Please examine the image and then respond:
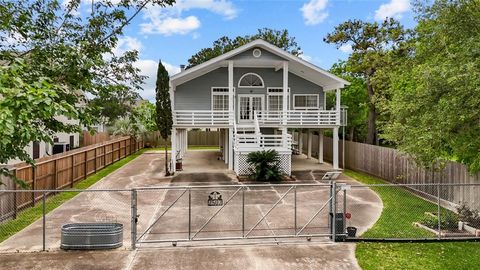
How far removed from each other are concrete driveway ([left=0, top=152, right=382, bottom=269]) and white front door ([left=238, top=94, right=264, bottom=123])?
9.59 meters

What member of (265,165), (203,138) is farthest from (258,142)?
(203,138)

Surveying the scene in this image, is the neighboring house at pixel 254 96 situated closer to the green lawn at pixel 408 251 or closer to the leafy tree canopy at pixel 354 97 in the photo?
the leafy tree canopy at pixel 354 97

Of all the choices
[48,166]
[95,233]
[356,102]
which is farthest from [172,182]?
[356,102]

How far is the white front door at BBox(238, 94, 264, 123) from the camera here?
2717cm

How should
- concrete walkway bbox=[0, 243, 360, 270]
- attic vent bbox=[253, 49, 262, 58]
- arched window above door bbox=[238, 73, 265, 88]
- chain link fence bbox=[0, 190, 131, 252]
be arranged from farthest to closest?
arched window above door bbox=[238, 73, 265, 88] < attic vent bbox=[253, 49, 262, 58] < chain link fence bbox=[0, 190, 131, 252] < concrete walkway bbox=[0, 243, 360, 270]

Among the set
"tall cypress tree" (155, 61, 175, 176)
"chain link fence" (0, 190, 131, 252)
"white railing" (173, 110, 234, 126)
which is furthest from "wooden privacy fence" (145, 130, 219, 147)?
"chain link fence" (0, 190, 131, 252)

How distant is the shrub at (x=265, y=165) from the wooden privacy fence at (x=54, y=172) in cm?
868

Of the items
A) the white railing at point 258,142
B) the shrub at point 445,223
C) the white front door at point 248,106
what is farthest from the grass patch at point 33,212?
the shrub at point 445,223

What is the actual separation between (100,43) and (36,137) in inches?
136

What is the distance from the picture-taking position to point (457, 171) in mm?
14648

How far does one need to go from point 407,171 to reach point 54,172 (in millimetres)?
15328

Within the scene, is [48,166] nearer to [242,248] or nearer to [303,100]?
[242,248]

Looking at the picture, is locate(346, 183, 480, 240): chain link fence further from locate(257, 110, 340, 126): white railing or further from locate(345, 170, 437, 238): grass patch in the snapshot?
locate(257, 110, 340, 126): white railing

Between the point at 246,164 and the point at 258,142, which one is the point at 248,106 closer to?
the point at 258,142
